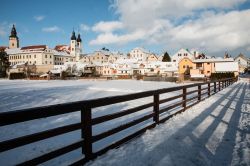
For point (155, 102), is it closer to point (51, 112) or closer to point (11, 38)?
point (51, 112)

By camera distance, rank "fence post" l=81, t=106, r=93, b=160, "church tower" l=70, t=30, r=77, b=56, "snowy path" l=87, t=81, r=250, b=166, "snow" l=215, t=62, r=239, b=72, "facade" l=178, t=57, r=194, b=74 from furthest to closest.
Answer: "church tower" l=70, t=30, r=77, b=56
"facade" l=178, t=57, r=194, b=74
"snow" l=215, t=62, r=239, b=72
"snowy path" l=87, t=81, r=250, b=166
"fence post" l=81, t=106, r=93, b=160

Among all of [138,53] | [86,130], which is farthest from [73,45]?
[86,130]

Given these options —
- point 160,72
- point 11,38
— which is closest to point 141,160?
point 160,72

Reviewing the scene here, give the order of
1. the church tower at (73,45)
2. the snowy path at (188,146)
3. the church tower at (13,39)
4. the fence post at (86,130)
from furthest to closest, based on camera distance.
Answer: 1. the church tower at (73,45)
2. the church tower at (13,39)
3. the snowy path at (188,146)
4. the fence post at (86,130)

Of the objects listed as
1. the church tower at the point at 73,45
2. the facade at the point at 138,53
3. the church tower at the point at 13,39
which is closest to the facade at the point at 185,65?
the facade at the point at 138,53

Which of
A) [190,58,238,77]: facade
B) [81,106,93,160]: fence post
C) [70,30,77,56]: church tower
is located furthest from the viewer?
[70,30,77,56]: church tower

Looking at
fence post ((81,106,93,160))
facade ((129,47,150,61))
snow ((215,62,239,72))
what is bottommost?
fence post ((81,106,93,160))

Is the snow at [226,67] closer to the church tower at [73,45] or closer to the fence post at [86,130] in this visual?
the fence post at [86,130]

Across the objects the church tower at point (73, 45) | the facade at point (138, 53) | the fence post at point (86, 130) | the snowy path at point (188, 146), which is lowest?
the snowy path at point (188, 146)

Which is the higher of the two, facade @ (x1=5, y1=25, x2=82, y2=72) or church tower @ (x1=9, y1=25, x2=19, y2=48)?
church tower @ (x1=9, y1=25, x2=19, y2=48)

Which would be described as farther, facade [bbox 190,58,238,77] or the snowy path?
facade [bbox 190,58,238,77]

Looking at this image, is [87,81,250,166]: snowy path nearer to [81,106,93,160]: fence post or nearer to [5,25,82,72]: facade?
[81,106,93,160]: fence post

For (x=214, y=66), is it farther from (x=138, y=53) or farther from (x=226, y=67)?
(x=138, y=53)

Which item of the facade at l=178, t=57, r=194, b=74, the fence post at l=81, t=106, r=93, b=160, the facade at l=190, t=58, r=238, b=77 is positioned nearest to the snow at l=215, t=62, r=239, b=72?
the facade at l=190, t=58, r=238, b=77
